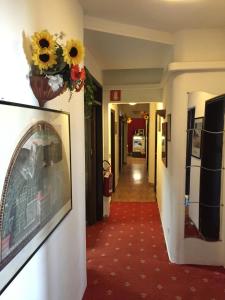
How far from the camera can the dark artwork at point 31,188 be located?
43.1 inches

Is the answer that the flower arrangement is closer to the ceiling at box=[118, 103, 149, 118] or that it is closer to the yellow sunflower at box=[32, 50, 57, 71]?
the yellow sunflower at box=[32, 50, 57, 71]

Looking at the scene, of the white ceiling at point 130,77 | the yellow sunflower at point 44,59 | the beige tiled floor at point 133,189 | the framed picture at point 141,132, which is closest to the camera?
the yellow sunflower at point 44,59

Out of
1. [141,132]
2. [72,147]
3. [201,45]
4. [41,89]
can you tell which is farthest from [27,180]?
[141,132]

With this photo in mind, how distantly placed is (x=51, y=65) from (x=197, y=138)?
2.17 metres

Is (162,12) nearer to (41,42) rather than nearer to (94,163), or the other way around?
(41,42)

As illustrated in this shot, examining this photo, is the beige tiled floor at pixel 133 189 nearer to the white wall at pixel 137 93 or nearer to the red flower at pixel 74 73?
the white wall at pixel 137 93

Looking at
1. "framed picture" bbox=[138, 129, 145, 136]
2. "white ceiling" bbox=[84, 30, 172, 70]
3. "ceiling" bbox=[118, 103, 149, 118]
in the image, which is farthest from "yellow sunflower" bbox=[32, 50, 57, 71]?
"framed picture" bbox=[138, 129, 145, 136]

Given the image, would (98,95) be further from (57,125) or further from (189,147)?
(57,125)

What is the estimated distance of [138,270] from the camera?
3039 mm

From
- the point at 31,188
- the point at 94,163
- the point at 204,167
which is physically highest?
the point at 31,188

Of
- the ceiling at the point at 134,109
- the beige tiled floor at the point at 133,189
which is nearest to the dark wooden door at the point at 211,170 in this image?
the beige tiled floor at the point at 133,189

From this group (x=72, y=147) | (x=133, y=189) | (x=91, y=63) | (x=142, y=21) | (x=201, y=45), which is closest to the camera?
(x=72, y=147)

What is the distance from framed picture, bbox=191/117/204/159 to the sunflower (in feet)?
7.08

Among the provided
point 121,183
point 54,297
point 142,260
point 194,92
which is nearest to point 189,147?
point 194,92
